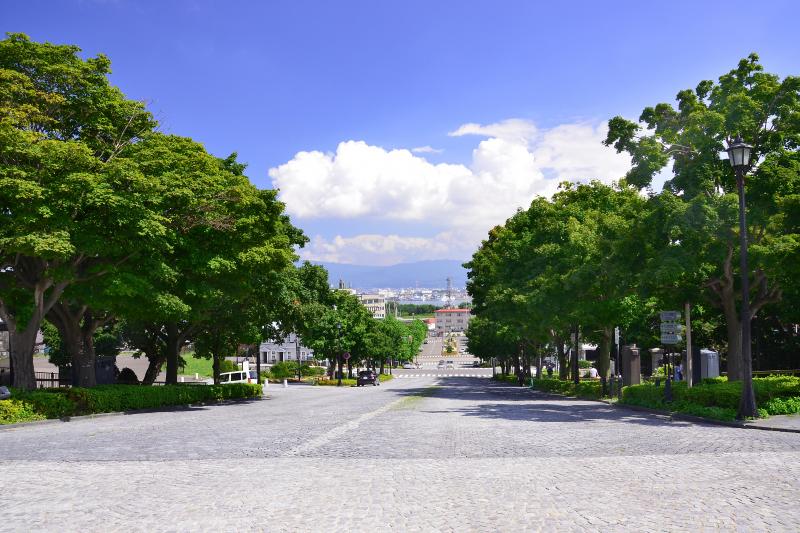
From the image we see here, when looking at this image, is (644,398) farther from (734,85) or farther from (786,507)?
(786,507)

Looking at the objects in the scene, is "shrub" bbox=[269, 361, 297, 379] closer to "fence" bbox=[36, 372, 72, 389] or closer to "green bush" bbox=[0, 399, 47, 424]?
"fence" bbox=[36, 372, 72, 389]

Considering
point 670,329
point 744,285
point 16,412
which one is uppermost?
point 744,285

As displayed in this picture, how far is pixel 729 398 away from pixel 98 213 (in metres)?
20.1

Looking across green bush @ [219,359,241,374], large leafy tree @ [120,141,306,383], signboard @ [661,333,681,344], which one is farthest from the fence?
green bush @ [219,359,241,374]

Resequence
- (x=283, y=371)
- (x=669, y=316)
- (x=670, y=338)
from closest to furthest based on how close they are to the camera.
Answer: (x=670, y=338) < (x=669, y=316) < (x=283, y=371)

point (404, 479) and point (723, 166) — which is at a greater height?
point (723, 166)

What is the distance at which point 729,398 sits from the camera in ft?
63.8

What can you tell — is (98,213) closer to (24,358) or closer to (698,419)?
(24,358)

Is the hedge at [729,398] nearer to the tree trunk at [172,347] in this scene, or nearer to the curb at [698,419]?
the curb at [698,419]

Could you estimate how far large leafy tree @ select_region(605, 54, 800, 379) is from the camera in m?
21.1

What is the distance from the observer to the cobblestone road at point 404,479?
731cm

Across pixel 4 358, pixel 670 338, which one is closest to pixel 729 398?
pixel 670 338

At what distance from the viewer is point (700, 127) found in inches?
904

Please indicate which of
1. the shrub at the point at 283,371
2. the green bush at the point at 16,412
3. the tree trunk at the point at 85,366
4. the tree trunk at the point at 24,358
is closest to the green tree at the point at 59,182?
the tree trunk at the point at 24,358
